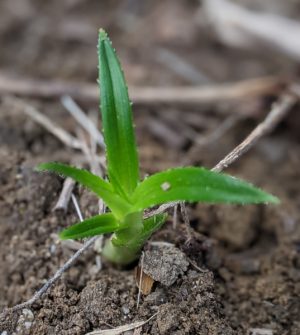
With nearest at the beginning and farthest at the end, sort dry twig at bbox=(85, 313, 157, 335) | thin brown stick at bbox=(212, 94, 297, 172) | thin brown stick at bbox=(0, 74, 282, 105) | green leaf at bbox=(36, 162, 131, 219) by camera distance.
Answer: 1. green leaf at bbox=(36, 162, 131, 219)
2. dry twig at bbox=(85, 313, 157, 335)
3. thin brown stick at bbox=(212, 94, 297, 172)
4. thin brown stick at bbox=(0, 74, 282, 105)

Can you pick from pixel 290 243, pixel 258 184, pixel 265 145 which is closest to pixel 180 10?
pixel 265 145

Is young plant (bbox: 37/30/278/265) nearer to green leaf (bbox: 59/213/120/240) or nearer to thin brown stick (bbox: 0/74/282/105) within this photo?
green leaf (bbox: 59/213/120/240)

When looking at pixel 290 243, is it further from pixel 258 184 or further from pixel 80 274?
pixel 80 274

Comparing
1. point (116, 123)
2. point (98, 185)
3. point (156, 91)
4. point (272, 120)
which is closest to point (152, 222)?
point (98, 185)

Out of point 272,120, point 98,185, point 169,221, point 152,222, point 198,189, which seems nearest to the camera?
point 198,189

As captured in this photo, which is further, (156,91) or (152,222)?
(156,91)

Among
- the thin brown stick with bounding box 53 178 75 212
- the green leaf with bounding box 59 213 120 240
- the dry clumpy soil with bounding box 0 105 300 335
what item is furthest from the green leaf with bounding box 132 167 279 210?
the thin brown stick with bounding box 53 178 75 212

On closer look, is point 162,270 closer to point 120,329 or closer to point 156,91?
point 120,329

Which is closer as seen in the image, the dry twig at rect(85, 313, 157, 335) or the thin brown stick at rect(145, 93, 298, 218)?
the dry twig at rect(85, 313, 157, 335)
